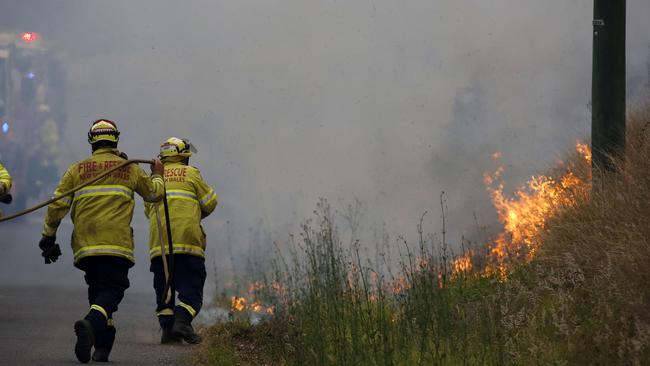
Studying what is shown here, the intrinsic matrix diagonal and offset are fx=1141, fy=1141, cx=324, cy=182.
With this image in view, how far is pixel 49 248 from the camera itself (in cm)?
909

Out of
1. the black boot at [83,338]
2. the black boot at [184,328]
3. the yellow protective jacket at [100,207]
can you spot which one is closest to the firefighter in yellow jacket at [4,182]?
the yellow protective jacket at [100,207]

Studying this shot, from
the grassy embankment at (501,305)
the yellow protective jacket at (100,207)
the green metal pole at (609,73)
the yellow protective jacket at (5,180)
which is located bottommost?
the grassy embankment at (501,305)

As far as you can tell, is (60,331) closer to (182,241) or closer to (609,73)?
(182,241)

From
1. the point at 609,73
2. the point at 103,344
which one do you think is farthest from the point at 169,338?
the point at 609,73

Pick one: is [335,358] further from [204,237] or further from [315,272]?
[204,237]

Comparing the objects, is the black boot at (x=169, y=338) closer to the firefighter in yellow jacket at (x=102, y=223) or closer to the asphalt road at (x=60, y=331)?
the asphalt road at (x=60, y=331)

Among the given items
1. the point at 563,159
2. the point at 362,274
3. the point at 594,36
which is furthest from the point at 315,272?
the point at 563,159

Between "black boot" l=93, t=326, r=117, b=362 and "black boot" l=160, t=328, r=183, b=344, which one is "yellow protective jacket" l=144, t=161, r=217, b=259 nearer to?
"black boot" l=160, t=328, r=183, b=344

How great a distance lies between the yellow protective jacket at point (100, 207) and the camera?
351 inches

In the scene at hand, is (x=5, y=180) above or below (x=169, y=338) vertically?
above

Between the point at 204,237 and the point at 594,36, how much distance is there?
4.01 meters

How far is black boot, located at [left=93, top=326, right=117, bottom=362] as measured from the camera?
8938 mm

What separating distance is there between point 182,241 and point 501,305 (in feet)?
11.4

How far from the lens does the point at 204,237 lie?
10758 millimetres
